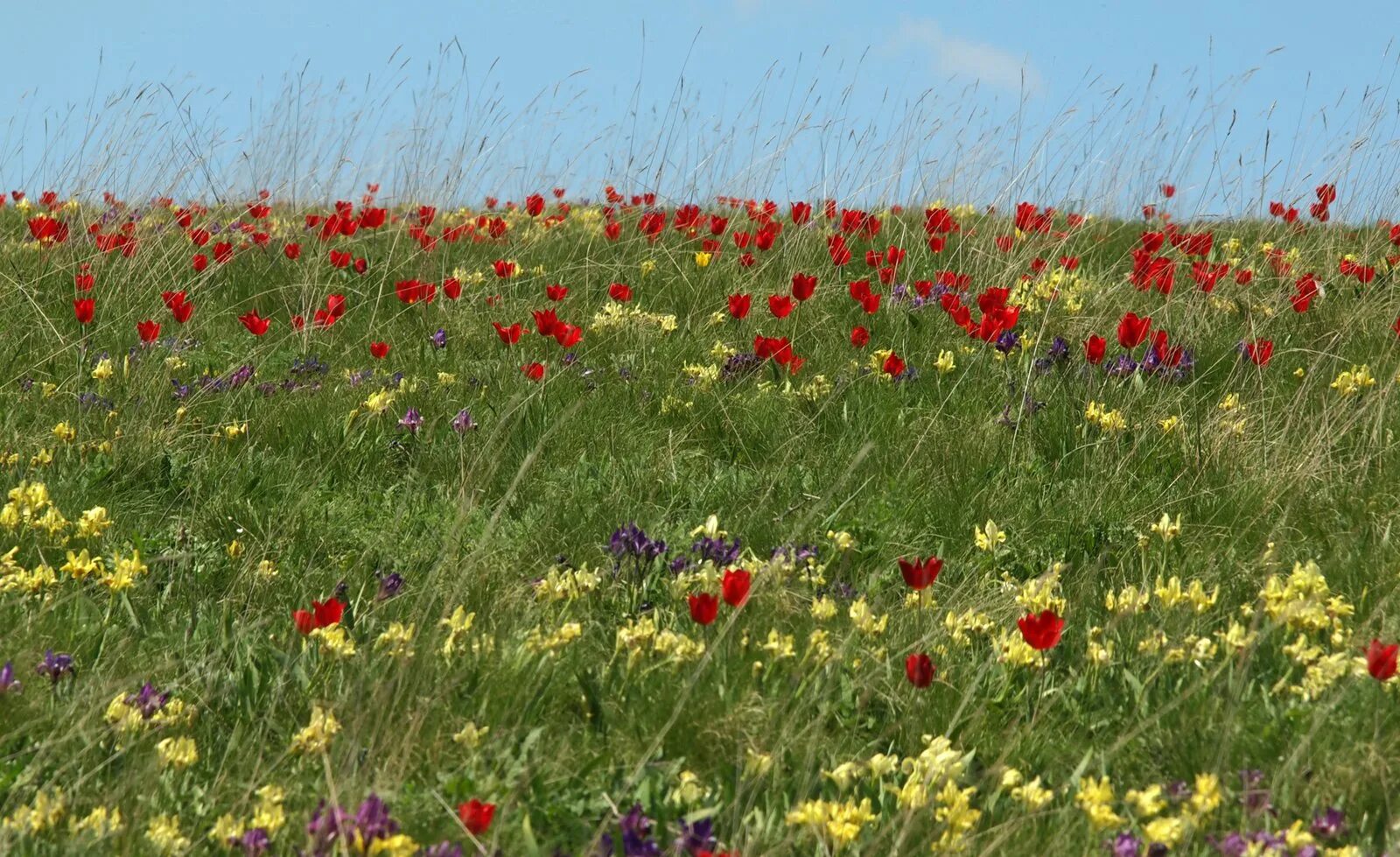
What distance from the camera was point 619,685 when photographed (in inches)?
113

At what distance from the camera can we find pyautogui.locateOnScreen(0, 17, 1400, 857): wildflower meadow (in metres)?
2.46

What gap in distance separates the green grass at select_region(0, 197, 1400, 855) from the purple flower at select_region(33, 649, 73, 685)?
40 mm

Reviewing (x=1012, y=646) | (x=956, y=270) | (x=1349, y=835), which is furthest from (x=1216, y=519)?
(x=956, y=270)

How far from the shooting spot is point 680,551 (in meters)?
3.71

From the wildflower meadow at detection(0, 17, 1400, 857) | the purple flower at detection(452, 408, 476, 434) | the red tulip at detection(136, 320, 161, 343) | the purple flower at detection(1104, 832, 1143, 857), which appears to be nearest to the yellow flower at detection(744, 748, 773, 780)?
the wildflower meadow at detection(0, 17, 1400, 857)

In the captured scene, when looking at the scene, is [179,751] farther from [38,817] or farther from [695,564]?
[695,564]

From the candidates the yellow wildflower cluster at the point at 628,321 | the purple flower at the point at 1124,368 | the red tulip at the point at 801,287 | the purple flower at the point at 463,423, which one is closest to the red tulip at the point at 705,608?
the purple flower at the point at 463,423

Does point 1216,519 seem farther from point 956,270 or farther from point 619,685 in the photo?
point 956,270

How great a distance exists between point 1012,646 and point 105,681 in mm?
1875

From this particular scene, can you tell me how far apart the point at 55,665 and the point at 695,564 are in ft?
4.61

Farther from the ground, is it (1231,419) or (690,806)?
(1231,419)

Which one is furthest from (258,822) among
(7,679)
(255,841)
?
(7,679)

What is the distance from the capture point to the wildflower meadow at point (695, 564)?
246 centimetres

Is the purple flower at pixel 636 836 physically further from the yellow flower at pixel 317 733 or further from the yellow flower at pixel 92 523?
the yellow flower at pixel 92 523
